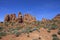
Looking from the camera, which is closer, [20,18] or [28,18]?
[20,18]

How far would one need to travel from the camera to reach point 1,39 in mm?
19281

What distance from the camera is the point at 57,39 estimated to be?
1755 cm

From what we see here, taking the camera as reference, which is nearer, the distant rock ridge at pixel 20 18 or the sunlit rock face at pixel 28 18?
the distant rock ridge at pixel 20 18

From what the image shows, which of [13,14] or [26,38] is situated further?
[13,14]

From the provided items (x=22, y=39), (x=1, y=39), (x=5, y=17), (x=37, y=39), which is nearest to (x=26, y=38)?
(x=22, y=39)

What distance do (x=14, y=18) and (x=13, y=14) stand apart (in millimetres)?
3589

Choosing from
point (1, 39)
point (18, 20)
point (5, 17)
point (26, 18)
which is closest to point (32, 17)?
point (26, 18)

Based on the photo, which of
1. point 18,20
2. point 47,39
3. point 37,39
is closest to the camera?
point 37,39

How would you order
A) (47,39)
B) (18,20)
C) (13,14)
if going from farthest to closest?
(13,14), (18,20), (47,39)

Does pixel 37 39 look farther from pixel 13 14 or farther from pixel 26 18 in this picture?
pixel 13 14

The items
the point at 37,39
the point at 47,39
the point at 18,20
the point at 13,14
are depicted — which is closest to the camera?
the point at 37,39

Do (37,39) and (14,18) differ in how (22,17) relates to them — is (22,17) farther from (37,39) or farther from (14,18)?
(37,39)

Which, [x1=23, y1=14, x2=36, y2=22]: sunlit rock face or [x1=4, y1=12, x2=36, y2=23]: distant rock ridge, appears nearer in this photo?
[x1=4, y1=12, x2=36, y2=23]: distant rock ridge

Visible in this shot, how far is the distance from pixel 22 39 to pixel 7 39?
217 cm
